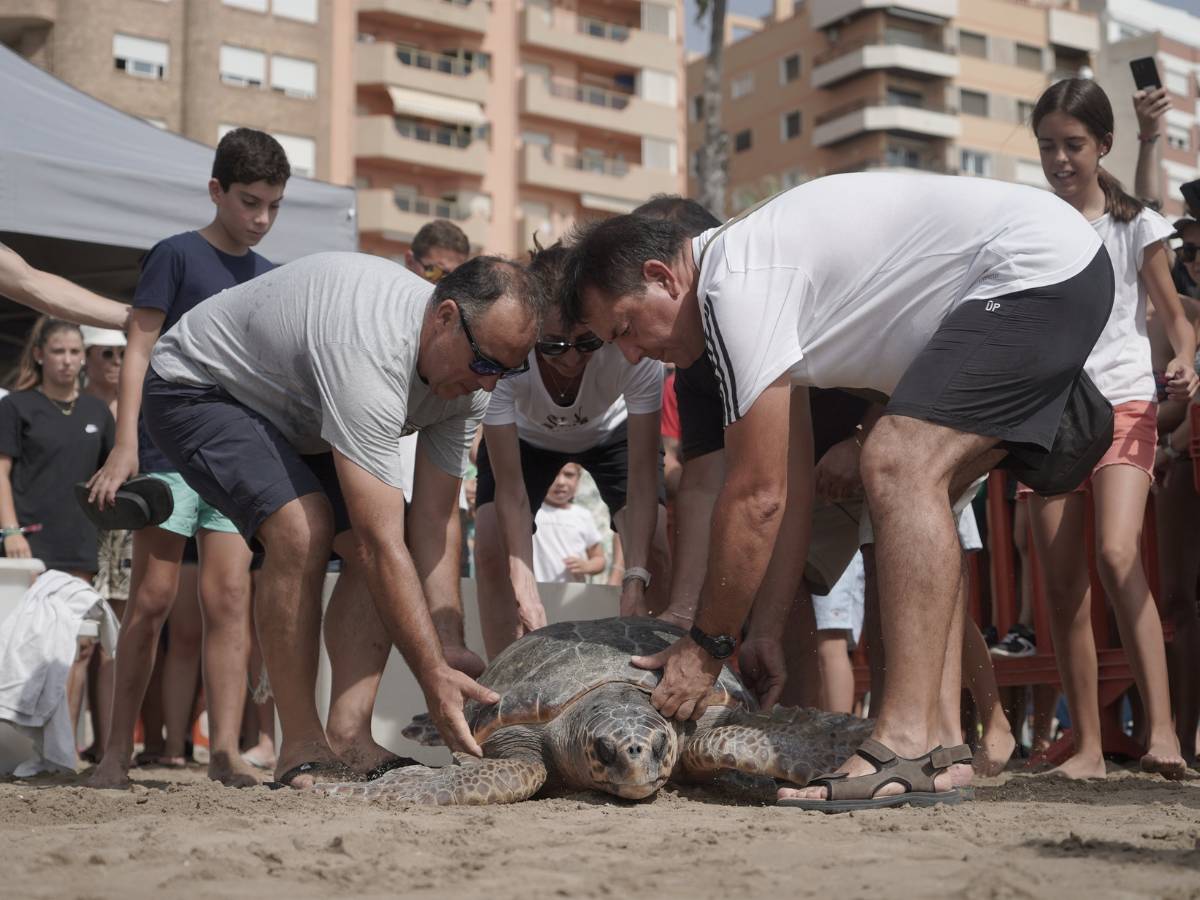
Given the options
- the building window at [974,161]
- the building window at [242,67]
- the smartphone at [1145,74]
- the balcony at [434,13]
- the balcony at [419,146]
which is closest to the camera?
the smartphone at [1145,74]

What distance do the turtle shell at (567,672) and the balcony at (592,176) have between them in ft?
124

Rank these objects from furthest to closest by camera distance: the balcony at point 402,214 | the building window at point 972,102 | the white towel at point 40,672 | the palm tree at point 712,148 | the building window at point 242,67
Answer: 1. the building window at point 972,102
2. the balcony at point 402,214
3. the building window at point 242,67
4. the palm tree at point 712,148
5. the white towel at point 40,672

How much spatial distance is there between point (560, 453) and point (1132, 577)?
222 centimetres

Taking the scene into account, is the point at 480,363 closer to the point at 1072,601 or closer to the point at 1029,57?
the point at 1072,601

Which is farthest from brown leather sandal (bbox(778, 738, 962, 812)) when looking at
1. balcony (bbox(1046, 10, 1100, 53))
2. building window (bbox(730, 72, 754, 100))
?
balcony (bbox(1046, 10, 1100, 53))

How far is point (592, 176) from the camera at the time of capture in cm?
4256

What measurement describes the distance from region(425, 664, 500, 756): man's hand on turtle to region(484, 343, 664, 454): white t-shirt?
56.7 inches

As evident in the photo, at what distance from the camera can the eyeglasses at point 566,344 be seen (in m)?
4.70

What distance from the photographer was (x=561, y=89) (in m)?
43.3

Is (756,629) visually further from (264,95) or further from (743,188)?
(743,188)

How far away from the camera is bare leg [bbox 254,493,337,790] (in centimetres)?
412

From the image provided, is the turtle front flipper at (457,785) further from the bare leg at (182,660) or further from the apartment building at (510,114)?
the apartment building at (510,114)

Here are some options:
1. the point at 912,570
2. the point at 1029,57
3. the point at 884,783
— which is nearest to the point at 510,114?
the point at 1029,57

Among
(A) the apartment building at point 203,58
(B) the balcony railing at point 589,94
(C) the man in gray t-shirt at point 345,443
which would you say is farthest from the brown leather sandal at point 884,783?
(B) the balcony railing at point 589,94
